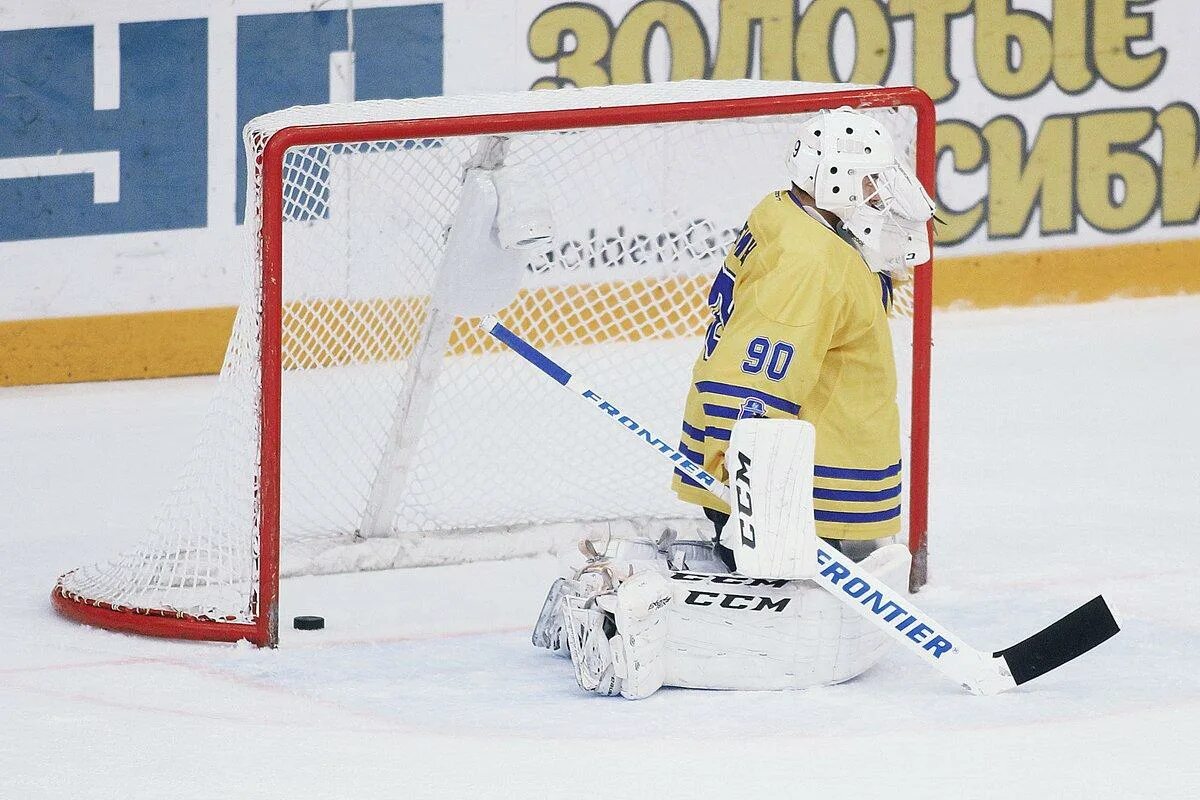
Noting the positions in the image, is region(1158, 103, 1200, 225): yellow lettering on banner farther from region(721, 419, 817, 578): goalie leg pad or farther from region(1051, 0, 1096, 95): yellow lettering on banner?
region(721, 419, 817, 578): goalie leg pad

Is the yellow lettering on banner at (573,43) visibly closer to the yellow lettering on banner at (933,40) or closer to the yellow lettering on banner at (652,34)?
the yellow lettering on banner at (652,34)

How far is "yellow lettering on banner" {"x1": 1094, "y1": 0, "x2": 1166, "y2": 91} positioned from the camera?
700 centimetres

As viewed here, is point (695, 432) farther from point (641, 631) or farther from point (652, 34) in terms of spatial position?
point (652, 34)

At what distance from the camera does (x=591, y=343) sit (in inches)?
201

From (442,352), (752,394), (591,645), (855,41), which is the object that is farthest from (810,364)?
(855,41)

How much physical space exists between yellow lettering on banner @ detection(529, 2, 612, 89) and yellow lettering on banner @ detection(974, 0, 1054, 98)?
127 centimetres

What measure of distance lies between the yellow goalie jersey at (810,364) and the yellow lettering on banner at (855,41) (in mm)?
3240

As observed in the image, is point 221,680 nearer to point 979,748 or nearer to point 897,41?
point 979,748

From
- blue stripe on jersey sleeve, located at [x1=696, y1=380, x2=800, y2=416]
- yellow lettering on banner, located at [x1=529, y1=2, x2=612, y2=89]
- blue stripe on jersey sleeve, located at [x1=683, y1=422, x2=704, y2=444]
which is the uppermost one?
yellow lettering on banner, located at [x1=529, y1=2, x2=612, y2=89]

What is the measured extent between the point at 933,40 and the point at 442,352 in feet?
10.4

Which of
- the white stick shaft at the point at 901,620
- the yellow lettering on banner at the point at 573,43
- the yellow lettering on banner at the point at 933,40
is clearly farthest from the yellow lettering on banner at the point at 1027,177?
the white stick shaft at the point at 901,620

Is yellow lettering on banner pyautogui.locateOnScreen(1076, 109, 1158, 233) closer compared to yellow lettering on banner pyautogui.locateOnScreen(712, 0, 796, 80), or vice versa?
yellow lettering on banner pyautogui.locateOnScreen(712, 0, 796, 80)

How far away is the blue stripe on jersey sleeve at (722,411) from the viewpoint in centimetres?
327

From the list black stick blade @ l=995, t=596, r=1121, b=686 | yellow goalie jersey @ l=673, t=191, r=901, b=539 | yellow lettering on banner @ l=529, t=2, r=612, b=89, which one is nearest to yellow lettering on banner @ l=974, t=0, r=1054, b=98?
yellow lettering on banner @ l=529, t=2, r=612, b=89
